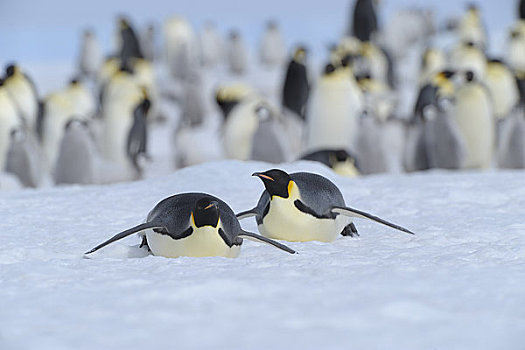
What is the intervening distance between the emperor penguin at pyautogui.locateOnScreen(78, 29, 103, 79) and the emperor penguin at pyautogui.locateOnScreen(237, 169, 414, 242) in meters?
20.6

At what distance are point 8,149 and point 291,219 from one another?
19.9 feet

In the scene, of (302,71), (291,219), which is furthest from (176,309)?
(302,71)

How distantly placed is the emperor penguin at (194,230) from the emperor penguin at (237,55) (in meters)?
20.1

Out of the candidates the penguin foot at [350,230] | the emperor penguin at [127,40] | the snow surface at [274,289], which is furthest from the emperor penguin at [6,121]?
the emperor penguin at [127,40]

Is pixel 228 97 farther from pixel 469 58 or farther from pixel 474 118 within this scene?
pixel 469 58

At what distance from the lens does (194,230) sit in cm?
288

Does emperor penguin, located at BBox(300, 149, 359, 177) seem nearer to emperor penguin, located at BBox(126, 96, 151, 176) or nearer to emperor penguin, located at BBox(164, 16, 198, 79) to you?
emperor penguin, located at BBox(126, 96, 151, 176)

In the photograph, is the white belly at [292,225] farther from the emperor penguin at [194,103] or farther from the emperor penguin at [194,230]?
the emperor penguin at [194,103]

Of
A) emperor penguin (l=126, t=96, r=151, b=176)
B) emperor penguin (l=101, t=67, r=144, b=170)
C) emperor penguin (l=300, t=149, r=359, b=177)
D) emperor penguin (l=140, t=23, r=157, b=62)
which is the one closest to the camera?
emperor penguin (l=300, t=149, r=359, b=177)

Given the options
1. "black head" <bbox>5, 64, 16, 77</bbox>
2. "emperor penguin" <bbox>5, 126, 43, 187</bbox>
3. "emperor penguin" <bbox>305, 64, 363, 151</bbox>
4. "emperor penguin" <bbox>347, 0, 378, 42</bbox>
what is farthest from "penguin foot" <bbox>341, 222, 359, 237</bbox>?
"emperor penguin" <bbox>347, 0, 378, 42</bbox>

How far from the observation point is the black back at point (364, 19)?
2044 cm

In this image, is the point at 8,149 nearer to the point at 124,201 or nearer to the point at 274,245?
the point at 124,201

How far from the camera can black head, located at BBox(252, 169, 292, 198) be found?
3158 millimetres

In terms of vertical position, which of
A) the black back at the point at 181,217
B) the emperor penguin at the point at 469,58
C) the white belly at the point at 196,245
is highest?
the emperor penguin at the point at 469,58
